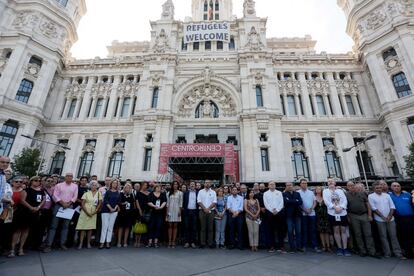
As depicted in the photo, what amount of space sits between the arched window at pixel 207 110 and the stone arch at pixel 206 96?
409 millimetres

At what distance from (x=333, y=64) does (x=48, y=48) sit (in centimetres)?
3523

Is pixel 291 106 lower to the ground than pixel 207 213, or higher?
higher

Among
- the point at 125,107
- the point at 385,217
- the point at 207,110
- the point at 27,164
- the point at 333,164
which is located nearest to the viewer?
the point at 385,217

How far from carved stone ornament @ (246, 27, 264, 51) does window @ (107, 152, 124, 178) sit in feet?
66.0

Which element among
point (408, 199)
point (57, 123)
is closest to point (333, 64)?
point (408, 199)

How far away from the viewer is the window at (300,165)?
21.5 metres

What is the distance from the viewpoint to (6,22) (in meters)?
24.4

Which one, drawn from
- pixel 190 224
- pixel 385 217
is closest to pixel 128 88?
pixel 190 224

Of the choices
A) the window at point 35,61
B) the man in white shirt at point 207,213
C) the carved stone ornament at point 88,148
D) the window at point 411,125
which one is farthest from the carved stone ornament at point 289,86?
the window at point 35,61

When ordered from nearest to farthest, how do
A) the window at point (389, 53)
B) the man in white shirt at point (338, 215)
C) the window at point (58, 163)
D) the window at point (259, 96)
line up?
the man in white shirt at point (338, 215)
the window at point (389, 53)
the window at point (58, 163)
the window at point (259, 96)

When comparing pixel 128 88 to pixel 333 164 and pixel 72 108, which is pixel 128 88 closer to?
pixel 72 108

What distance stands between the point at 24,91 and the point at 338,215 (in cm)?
3020

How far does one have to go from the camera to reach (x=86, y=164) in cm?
2283

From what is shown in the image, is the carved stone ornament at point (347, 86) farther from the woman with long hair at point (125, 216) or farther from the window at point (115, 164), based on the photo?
the window at point (115, 164)
